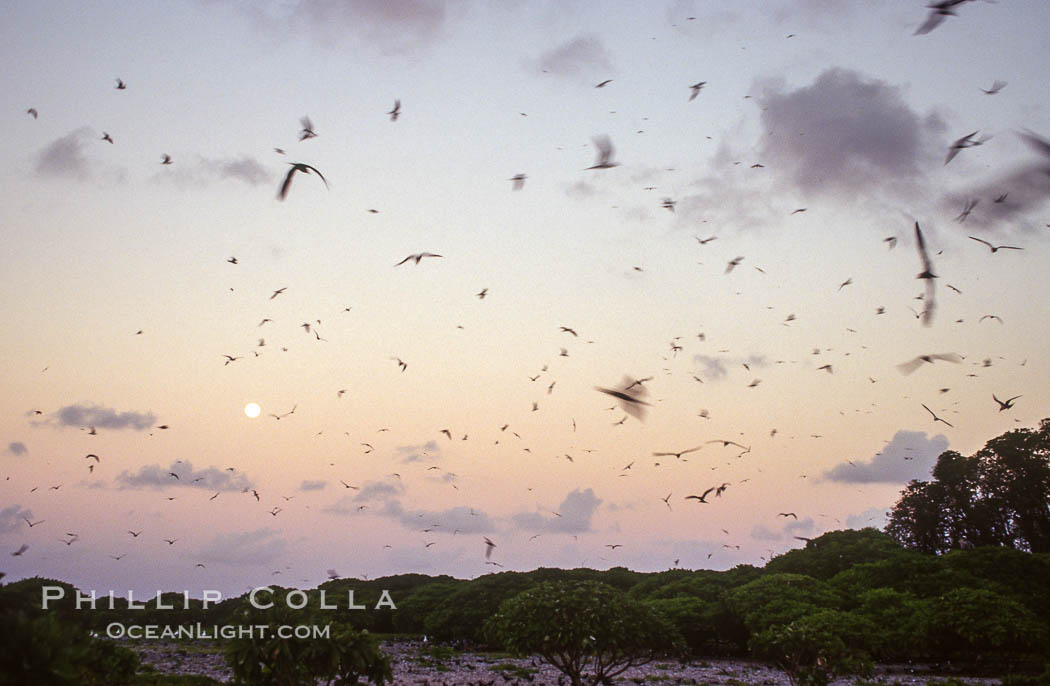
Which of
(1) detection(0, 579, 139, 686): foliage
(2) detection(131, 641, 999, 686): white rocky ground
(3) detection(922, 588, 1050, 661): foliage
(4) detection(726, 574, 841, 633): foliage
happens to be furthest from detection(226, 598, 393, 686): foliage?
(3) detection(922, 588, 1050, 661): foliage

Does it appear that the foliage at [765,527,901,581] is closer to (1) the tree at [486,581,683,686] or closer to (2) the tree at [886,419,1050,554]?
(2) the tree at [886,419,1050,554]

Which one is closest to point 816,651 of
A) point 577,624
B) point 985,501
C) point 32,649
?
point 577,624

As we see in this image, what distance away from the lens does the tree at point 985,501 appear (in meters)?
78.6

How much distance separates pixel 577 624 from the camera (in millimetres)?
25812

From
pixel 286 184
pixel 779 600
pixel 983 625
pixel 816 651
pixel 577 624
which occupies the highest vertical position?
pixel 286 184

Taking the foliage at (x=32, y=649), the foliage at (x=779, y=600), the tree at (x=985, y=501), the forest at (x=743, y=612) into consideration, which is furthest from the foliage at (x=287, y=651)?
the tree at (x=985, y=501)

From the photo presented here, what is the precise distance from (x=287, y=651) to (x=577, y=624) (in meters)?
12.2

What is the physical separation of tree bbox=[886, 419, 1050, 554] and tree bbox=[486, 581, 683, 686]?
7453cm

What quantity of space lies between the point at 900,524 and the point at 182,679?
95.4 meters

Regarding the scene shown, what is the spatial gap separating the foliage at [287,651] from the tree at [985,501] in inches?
3476

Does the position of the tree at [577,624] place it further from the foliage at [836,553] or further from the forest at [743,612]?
the foliage at [836,553]

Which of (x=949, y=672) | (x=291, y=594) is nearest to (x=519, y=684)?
(x=291, y=594)

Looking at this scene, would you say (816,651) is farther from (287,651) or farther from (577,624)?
(287,651)

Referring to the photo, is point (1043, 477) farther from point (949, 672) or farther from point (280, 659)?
point (280, 659)
